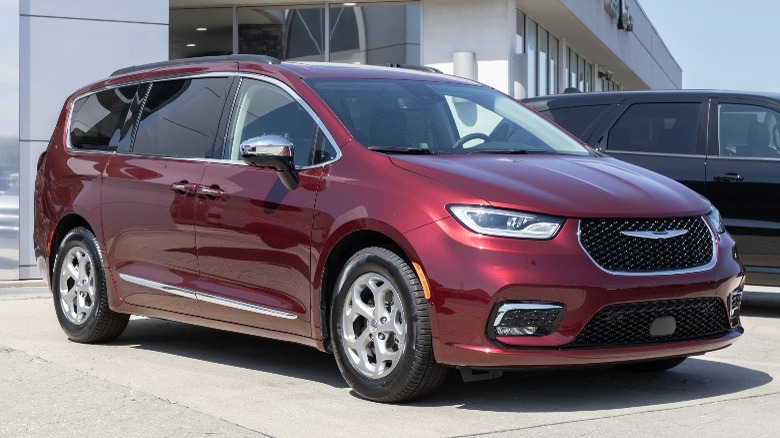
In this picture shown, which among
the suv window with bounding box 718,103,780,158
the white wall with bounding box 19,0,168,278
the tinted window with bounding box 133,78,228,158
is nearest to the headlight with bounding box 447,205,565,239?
the tinted window with bounding box 133,78,228,158

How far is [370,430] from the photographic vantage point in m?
5.96

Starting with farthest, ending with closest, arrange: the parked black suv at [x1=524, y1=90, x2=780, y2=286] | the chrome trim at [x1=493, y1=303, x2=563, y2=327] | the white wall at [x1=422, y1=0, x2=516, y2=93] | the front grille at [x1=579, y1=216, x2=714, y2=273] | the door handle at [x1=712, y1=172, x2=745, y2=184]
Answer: the white wall at [x1=422, y1=0, x2=516, y2=93], the door handle at [x1=712, y1=172, x2=745, y2=184], the parked black suv at [x1=524, y1=90, x2=780, y2=286], the front grille at [x1=579, y1=216, x2=714, y2=273], the chrome trim at [x1=493, y1=303, x2=563, y2=327]

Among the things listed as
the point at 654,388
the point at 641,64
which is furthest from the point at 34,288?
the point at 641,64

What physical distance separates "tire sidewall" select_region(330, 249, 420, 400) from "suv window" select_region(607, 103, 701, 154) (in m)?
5.15

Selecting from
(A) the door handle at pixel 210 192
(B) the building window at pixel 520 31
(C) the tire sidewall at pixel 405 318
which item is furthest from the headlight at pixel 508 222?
(B) the building window at pixel 520 31

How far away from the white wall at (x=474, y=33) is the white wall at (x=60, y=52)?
543 cm

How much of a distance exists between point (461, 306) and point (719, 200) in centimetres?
515

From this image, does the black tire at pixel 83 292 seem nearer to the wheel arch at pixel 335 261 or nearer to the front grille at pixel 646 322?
the wheel arch at pixel 335 261

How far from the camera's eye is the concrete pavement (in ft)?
19.6

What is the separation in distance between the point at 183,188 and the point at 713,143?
493 cm

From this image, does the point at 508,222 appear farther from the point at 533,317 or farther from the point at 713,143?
the point at 713,143

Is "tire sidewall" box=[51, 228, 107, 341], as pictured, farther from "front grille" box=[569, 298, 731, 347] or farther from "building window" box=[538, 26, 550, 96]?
"building window" box=[538, 26, 550, 96]

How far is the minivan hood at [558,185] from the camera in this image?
6.32 metres

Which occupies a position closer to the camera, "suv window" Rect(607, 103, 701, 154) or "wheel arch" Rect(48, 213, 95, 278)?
"wheel arch" Rect(48, 213, 95, 278)
